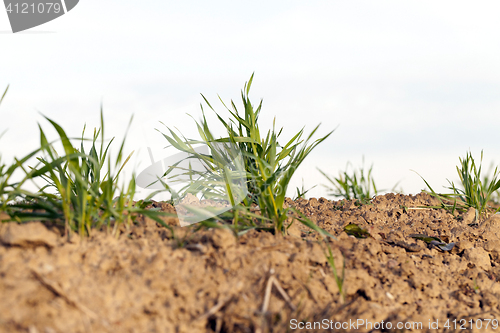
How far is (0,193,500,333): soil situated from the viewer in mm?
1254

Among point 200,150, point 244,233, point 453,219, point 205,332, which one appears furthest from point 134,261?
point 453,219

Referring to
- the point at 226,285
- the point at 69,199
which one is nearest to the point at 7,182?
the point at 69,199

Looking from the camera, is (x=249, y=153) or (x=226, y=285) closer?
(x=226, y=285)

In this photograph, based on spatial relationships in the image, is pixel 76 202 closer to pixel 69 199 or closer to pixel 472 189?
pixel 69 199

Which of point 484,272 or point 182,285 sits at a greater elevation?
point 182,285

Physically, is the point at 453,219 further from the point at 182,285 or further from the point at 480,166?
the point at 182,285

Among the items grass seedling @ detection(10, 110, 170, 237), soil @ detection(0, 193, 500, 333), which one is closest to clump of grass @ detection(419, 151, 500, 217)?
soil @ detection(0, 193, 500, 333)

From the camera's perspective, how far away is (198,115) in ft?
8.84

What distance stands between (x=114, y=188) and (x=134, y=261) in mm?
418

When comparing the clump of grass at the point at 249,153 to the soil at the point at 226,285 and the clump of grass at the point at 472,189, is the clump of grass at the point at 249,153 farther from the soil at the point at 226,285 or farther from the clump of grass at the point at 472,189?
the clump of grass at the point at 472,189

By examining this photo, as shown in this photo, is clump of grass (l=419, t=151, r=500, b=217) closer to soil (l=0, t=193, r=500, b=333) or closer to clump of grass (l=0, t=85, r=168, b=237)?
soil (l=0, t=193, r=500, b=333)

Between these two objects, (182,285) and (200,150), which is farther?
(200,150)

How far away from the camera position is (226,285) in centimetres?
145

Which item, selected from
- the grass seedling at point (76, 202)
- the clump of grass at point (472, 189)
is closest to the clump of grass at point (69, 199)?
the grass seedling at point (76, 202)
